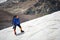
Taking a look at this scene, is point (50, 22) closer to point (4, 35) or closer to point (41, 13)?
point (41, 13)

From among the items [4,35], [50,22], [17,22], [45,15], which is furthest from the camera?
[45,15]

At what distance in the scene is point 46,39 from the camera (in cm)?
769

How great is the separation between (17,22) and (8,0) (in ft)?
17.5

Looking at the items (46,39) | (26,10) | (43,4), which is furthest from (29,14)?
(46,39)

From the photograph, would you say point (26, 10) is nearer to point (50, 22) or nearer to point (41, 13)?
point (41, 13)

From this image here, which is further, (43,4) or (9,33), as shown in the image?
(43,4)

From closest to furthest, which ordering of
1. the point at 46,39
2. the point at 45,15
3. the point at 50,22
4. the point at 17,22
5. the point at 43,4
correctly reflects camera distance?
the point at 46,39 → the point at 17,22 → the point at 50,22 → the point at 45,15 → the point at 43,4

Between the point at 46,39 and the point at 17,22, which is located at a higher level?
the point at 17,22

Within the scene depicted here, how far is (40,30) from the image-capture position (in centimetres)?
922

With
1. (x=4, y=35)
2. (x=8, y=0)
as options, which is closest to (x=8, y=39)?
(x=4, y=35)

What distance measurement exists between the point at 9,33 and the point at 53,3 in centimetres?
520

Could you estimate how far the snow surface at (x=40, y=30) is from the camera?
323 inches

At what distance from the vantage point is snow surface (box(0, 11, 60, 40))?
820 cm

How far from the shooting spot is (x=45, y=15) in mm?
12156
